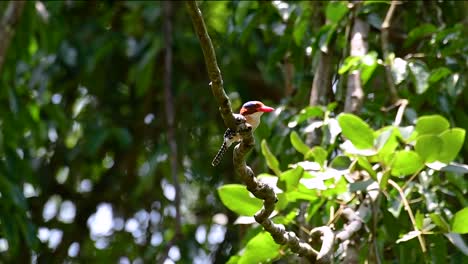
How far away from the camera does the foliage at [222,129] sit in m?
2.49

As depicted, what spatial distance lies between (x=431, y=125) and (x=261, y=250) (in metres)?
0.57

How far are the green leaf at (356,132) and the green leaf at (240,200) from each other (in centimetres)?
31

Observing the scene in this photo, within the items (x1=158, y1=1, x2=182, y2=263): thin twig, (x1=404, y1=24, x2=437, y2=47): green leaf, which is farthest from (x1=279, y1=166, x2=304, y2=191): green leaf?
(x1=158, y1=1, x2=182, y2=263): thin twig

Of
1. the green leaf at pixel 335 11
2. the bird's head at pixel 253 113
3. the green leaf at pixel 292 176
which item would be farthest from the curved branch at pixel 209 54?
the green leaf at pixel 335 11

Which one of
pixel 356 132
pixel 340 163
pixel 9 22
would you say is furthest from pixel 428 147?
pixel 9 22

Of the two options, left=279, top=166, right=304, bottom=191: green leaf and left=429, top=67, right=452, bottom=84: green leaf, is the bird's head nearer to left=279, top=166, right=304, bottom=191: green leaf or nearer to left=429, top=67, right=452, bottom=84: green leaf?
left=279, top=166, right=304, bottom=191: green leaf

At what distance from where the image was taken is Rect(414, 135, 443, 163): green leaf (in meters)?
2.35

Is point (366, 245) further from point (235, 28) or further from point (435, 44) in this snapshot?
point (235, 28)

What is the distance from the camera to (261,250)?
2451 millimetres

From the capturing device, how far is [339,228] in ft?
9.17

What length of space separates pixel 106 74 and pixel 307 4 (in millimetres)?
1831

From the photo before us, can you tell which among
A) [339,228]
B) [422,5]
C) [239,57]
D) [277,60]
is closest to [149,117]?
[239,57]

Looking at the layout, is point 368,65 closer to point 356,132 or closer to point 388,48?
point 388,48

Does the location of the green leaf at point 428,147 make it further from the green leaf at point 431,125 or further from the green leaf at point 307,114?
the green leaf at point 307,114
